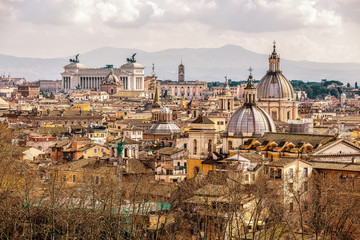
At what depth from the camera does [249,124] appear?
4528 cm

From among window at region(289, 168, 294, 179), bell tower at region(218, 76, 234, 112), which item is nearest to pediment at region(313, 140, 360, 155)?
window at region(289, 168, 294, 179)

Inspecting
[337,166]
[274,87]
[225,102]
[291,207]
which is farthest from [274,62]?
[291,207]

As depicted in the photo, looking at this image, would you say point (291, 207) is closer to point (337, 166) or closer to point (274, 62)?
point (337, 166)

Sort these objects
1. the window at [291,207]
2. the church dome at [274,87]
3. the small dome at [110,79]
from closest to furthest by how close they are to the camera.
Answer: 1. the window at [291,207]
2. the church dome at [274,87]
3. the small dome at [110,79]

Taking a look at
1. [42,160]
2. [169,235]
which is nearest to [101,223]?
[169,235]

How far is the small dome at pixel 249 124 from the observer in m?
45.1

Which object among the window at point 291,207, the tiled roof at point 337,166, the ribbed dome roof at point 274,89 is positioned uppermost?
the ribbed dome roof at point 274,89

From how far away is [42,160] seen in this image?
49156 millimetres

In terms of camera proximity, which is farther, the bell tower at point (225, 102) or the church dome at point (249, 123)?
Answer: the bell tower at point (225, 102)

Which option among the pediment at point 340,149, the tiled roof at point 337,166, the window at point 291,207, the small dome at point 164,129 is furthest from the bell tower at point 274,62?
the window at point 291,207

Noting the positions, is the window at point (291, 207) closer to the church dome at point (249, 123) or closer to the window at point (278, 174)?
the window at point (278, 174)

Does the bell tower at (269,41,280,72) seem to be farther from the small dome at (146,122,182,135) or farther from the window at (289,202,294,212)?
the window at (289,202,294,212)

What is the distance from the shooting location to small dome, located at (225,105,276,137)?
4509 cm

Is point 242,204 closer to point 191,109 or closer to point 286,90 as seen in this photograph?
point 286,90
